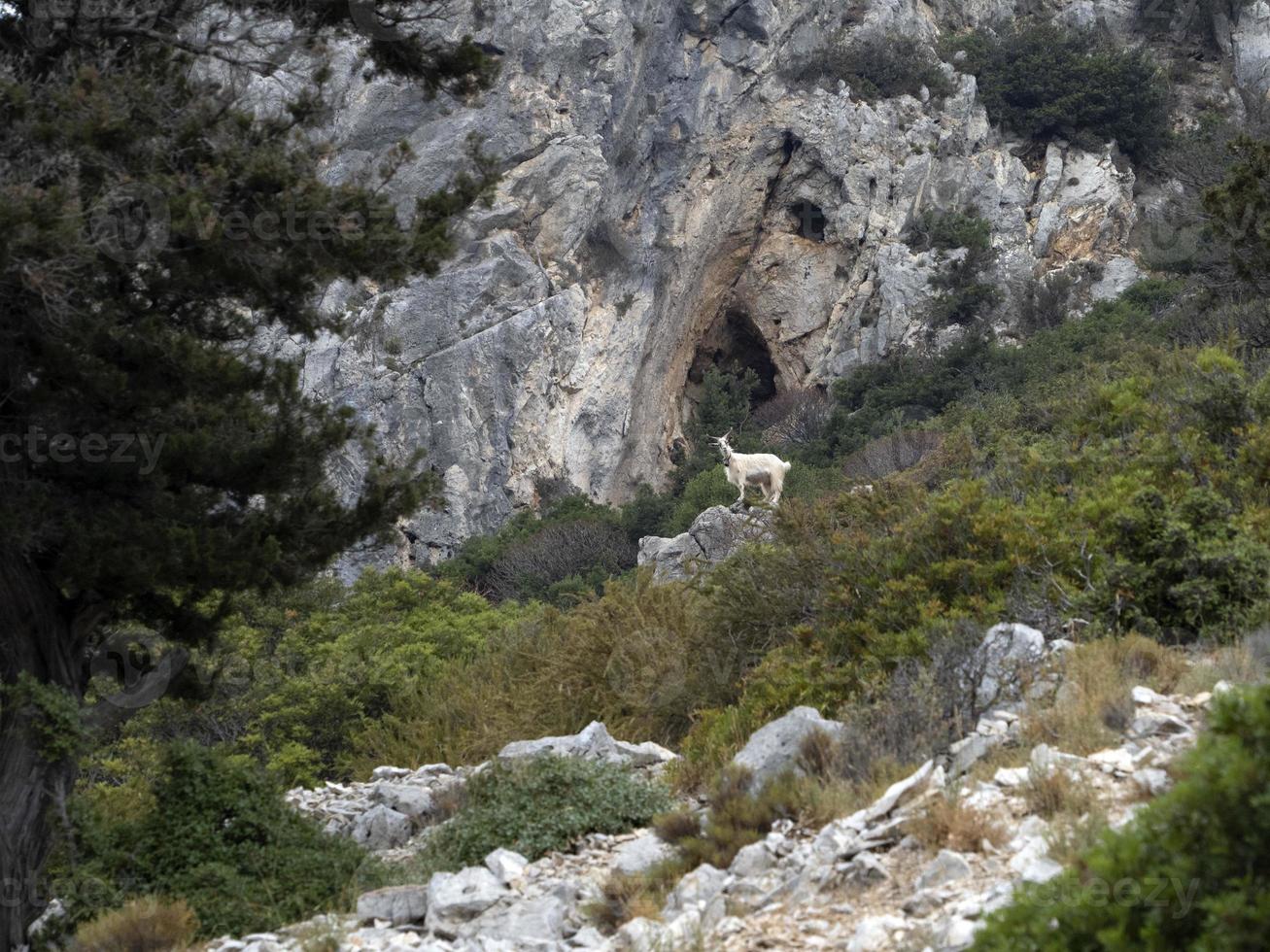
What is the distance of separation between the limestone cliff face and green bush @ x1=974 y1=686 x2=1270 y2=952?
1294 inches

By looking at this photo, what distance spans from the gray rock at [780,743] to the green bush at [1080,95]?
42801mm

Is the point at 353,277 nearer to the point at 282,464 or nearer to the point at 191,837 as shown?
the point at 282,464

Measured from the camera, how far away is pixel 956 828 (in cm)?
559

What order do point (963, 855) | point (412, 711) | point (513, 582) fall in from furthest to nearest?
point (513, 582) < point (412, 711) < point (963, 855)

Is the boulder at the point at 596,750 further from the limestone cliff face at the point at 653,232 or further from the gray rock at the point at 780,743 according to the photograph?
the limestone cliff face at the point at 653,232

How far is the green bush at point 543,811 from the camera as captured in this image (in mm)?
7301

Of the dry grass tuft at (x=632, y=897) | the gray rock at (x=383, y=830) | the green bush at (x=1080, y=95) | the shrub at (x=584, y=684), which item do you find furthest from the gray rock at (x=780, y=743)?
the green bush at (x=1080, y=95)

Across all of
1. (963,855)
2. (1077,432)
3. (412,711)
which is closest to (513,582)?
(412,711)

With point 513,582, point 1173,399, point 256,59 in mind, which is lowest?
point 513,582

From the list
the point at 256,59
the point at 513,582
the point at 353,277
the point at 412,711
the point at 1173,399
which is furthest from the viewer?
the point at 513,582

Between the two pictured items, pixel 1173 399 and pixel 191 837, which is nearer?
pixel 191 837

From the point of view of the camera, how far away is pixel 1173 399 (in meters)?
11.8

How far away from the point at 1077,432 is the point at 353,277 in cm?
743

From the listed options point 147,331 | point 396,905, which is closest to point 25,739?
point 147,331
